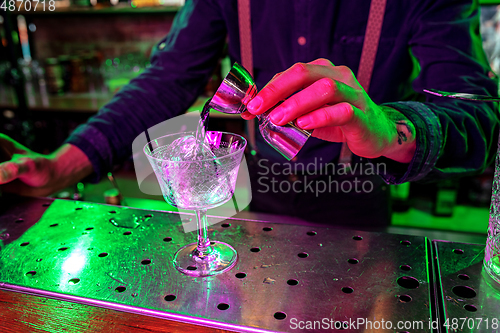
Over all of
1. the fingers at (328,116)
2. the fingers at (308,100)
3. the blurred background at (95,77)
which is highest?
the fingers at (308,100)

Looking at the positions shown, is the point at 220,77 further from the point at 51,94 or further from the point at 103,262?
the point at 103,262

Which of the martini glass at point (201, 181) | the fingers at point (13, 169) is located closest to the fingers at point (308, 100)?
the martini glass at point (201, 181)

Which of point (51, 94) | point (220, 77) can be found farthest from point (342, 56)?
point (51, 94)

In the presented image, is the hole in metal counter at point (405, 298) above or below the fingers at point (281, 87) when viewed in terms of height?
below

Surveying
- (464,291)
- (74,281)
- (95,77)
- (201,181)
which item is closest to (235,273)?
(201,181)

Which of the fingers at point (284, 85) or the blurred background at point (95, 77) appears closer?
the fingers at point (284, 85)

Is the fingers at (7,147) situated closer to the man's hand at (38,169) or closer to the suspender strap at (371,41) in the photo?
the man's hand at (38,169)

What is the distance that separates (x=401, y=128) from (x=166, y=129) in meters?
0.90

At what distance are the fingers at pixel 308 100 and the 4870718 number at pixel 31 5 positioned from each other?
266 cm

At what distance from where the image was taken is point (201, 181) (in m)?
0.68

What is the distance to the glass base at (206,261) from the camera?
0.72m

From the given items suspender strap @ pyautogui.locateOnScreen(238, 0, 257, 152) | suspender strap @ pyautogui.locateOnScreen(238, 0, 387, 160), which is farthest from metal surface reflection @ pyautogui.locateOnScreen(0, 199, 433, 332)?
suspender strap @ pyautogui.locateOnScreen(238, 0, 257, 152)

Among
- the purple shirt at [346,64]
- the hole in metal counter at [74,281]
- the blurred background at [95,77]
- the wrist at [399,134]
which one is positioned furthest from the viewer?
the blurred background at [95,77]

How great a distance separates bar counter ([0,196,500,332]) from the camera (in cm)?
61
